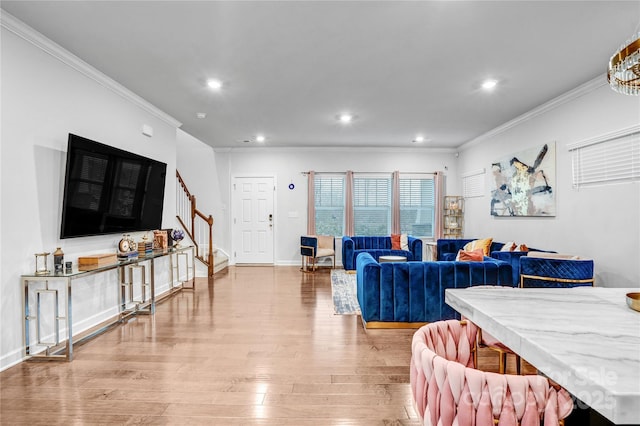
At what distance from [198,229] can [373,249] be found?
3.90 m

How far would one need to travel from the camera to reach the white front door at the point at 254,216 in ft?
25.0

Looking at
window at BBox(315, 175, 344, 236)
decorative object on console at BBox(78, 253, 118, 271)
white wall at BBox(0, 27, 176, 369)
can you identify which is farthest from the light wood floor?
window at BBox(315, 175, 344, 236)

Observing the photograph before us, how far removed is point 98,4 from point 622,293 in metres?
3.72

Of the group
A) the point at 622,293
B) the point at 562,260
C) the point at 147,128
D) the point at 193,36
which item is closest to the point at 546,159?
the point at 562,260

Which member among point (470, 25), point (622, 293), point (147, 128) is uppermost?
point (470, 25)

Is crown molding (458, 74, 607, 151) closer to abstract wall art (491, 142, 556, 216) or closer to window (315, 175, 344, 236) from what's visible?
abstract wall art (491, 142, 556, 216)

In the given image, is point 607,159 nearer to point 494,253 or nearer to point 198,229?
point 494,253

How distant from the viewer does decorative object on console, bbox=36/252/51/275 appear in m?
2.81

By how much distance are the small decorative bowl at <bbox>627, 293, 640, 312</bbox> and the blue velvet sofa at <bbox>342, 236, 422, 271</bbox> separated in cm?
489

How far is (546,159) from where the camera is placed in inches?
179

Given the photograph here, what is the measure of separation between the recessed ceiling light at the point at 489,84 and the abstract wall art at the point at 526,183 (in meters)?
1.38

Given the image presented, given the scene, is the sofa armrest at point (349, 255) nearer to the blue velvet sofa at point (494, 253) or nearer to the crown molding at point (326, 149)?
Answer: the blue velvet sofa at point (494, 253)

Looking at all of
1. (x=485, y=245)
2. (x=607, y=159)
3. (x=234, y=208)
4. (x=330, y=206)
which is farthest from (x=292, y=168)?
(x=607, y=159)

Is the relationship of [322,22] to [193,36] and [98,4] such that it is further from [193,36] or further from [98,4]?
[98,4]
